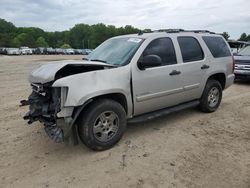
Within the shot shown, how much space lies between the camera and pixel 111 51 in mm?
5211

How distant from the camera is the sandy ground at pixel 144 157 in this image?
350 centimetres

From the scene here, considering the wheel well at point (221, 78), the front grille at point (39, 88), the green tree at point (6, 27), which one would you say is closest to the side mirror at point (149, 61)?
the front grille at point (39, 88)

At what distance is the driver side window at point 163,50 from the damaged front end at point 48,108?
1852 mm

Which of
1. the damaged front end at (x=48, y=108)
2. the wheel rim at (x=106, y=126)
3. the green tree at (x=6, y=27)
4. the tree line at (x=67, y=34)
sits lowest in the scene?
→ the wheel rim at (x=106, y=126)

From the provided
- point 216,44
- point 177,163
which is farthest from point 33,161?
point 216,44

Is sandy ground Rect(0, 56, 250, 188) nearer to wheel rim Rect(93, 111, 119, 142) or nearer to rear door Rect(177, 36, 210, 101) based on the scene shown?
wheel rim Rect(93, 111, 119, 142)

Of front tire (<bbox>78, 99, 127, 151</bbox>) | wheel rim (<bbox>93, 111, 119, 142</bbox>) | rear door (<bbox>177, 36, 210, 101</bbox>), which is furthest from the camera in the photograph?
rear door (<bbox>177, 36, 210, 101</bbox>)

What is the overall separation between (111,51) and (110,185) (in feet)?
8.90

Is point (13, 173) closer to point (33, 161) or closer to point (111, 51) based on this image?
point (33, 161)

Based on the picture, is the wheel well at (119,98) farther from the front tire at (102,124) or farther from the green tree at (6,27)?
the green tree at (6,27)

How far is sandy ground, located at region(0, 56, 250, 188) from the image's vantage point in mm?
3504

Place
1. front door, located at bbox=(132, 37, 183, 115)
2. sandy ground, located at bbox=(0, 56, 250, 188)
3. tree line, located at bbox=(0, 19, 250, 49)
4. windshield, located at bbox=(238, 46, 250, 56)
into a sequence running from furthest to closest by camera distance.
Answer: tree line, located at bbox=(0, 19, 250, 49) < windshield, located at bbox=(238, 46, 250, 56) < front door, located at bbox=(132, 37, 183, 115) < sandy ground, located at bbox=(0, 56, 250, 188)

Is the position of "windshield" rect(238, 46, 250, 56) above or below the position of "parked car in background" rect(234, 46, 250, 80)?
above

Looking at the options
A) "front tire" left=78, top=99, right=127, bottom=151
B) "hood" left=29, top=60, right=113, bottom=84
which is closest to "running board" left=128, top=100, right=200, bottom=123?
"front tire" left=78, top=99, right=127, bottom=151
